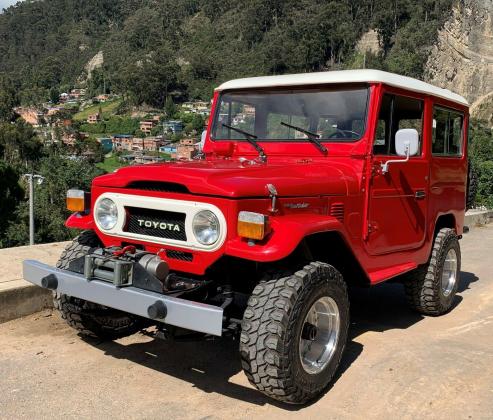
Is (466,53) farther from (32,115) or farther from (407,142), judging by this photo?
(32,115)

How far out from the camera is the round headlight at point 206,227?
330 centimetres

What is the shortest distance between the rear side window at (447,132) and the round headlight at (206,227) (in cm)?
285

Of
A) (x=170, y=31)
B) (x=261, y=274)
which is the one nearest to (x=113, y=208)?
(x=261, y=274)

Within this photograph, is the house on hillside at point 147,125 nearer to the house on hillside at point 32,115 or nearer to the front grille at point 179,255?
the house on hillside at point 32,115

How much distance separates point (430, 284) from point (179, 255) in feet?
9.15

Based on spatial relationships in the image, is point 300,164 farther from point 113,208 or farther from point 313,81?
point 113,208

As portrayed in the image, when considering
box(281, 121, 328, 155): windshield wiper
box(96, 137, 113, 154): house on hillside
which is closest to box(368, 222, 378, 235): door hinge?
box(281, 121, 328, 155): windshield wiper

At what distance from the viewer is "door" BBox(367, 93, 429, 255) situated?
440 centimetres

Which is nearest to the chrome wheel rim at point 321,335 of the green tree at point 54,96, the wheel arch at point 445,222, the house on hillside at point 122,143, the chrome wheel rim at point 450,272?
the wheel arch at point 445,222

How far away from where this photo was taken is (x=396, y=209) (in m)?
4.65

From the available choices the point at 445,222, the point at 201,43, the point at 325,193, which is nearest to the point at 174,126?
the point at 201,43

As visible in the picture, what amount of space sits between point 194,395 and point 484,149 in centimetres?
2446

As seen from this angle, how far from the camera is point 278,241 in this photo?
3.16 meters

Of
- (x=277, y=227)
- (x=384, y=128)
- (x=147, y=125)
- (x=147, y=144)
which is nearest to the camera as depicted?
(x=277, y=227)
